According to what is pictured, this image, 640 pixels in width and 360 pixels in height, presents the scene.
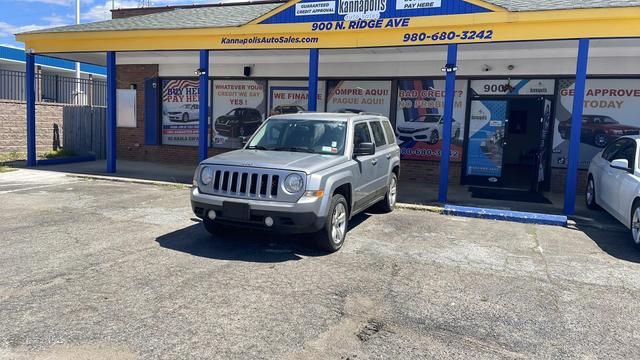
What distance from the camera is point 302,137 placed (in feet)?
23.9

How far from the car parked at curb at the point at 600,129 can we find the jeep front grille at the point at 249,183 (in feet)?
31.1

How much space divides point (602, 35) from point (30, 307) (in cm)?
941

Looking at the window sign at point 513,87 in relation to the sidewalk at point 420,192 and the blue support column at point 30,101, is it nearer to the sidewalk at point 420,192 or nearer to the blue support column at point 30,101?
the sidewalk at point 420,192

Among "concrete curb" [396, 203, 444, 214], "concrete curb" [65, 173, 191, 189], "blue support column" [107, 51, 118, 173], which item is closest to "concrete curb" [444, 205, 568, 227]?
"concrete curb" [396, 203, 444, 214]

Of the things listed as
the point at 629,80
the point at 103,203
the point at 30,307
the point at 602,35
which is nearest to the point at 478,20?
the point at 602,35

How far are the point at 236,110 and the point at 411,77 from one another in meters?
5.59

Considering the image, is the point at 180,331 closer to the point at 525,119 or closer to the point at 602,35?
the point at 602,35

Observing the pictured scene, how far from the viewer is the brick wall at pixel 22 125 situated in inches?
649

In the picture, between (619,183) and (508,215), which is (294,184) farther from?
(619,183)

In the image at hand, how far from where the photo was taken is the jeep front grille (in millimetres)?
5996

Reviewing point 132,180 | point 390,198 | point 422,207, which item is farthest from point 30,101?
point 422,207

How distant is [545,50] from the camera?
12195 mm

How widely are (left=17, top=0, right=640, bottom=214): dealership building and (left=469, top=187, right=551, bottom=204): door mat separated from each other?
0.15 meters

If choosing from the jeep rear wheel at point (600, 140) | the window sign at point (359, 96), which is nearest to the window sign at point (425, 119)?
the window sign at point (359, 96)
